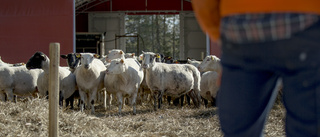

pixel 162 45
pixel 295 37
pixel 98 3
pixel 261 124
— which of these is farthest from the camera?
pixel 162 45

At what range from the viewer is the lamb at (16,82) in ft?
41.0

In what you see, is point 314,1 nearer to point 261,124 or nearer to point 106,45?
point 261,124

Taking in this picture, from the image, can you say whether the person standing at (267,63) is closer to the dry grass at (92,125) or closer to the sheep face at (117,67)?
the dry grass at (92,125)

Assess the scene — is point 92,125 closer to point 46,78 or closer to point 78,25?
point 46,78

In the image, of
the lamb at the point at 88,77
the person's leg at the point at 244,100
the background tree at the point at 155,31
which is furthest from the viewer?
the background tree at the point at 155,31

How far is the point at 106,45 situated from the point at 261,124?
105ft

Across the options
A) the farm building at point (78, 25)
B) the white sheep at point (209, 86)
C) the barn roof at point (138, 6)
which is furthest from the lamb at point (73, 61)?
the barn roof at point (138, 6)

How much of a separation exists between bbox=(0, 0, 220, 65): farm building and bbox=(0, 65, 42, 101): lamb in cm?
651

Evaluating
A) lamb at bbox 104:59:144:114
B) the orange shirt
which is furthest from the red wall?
the orange shirt

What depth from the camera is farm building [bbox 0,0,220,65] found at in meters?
20.0

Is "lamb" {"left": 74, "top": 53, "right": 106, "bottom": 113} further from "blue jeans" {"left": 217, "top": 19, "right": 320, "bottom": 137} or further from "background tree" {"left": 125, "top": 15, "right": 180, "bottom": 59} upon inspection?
"background tree" {"left": 125, "top": 15, "right": 180, "bottom": 59}

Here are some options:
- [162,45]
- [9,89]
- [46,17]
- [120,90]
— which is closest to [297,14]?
[120,90]

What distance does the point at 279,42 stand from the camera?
55.3 inches

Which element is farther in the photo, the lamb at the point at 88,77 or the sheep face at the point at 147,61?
the sheep face at the point at 147,61
